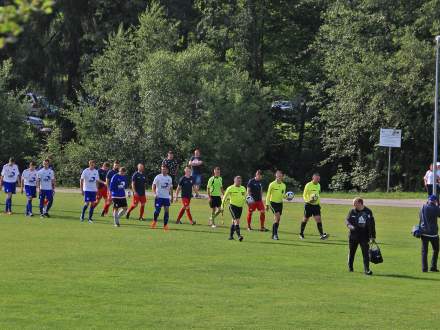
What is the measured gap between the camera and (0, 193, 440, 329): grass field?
15984 mm

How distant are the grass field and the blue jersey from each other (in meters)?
1.31

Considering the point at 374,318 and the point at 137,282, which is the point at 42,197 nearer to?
the point at 137,282

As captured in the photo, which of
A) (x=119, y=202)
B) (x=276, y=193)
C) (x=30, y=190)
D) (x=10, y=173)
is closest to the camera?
(x=276, y=193)

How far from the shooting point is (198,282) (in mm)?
19859

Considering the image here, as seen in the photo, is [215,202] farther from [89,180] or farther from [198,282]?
[198,282]

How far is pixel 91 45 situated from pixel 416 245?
121ft

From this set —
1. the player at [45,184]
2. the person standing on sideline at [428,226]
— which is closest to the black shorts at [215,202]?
the player at [45,184]

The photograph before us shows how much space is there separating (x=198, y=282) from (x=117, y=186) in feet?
43.4

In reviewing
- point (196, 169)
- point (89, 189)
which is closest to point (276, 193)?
point (89, 189)

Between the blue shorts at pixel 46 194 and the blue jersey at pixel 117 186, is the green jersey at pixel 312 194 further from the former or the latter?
the blue shorts at pixel 46 194

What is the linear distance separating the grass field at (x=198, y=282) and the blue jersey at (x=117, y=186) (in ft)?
4.30

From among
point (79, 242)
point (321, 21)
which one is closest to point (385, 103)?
point (321, 21)

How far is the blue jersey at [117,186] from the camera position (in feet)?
106

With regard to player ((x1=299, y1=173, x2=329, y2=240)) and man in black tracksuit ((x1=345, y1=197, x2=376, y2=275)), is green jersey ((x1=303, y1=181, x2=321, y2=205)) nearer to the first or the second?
player ((x1=299, y1=173, x2=329, y2=240))
